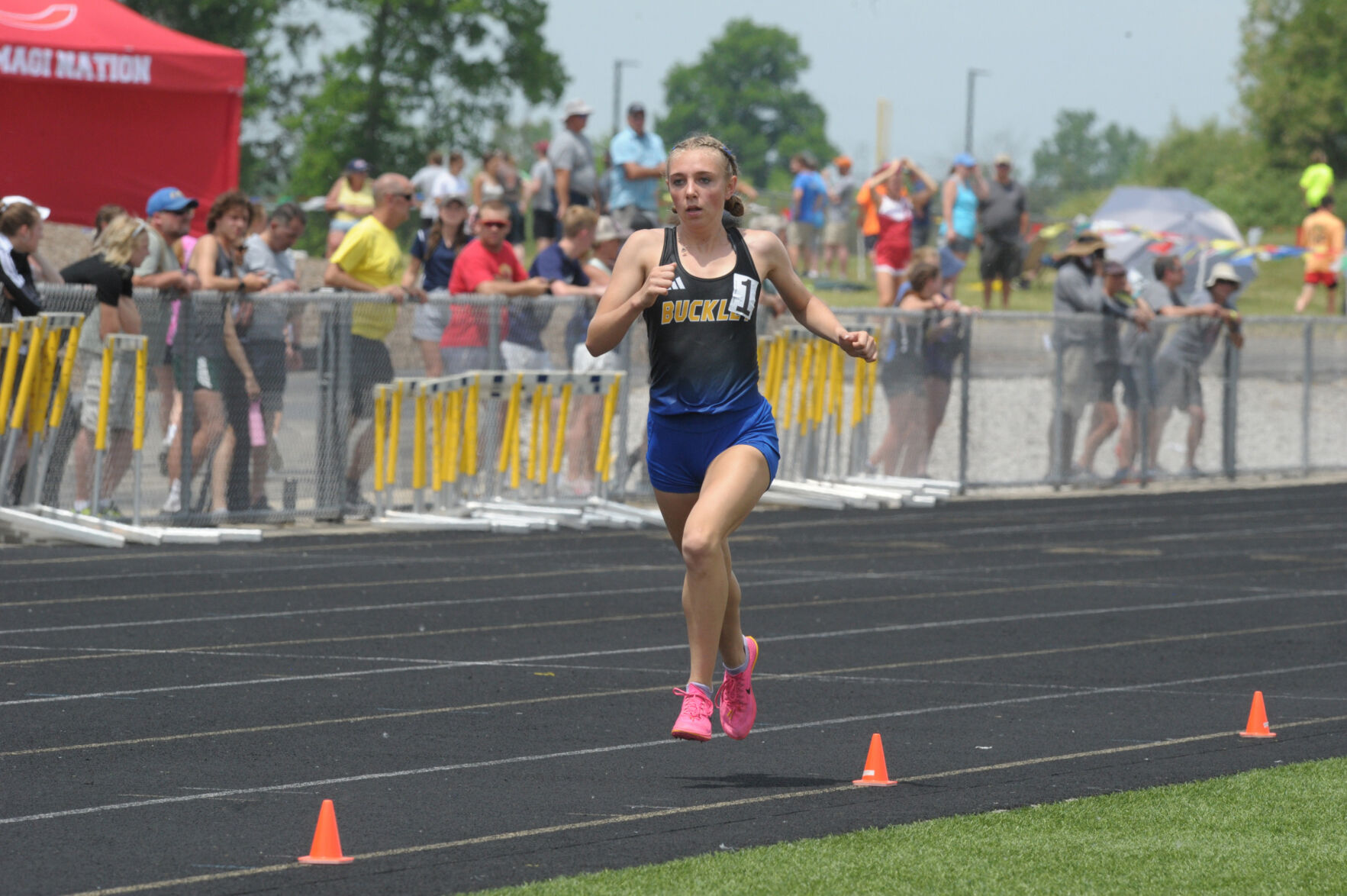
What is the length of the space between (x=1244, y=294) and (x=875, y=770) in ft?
116

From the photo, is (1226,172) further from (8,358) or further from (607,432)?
(8,358)

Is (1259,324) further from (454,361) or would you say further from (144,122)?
(144,122)

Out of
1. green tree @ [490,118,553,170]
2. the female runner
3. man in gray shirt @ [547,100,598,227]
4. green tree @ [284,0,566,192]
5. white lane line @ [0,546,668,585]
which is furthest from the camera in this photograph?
green tree @ [490,118,553,170]

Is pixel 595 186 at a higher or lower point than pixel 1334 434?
higher

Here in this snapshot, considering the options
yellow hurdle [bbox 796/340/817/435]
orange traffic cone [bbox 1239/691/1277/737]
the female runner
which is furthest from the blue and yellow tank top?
yellow hurdle [bbox 796/340/817/435]

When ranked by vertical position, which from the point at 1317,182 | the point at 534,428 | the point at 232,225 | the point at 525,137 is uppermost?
the point at 525,137

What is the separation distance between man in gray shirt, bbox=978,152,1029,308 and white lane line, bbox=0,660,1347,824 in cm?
1774

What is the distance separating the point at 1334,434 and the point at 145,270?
13.1m

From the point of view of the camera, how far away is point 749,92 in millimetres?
127188

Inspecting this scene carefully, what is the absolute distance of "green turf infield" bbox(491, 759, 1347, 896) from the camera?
5113 mm

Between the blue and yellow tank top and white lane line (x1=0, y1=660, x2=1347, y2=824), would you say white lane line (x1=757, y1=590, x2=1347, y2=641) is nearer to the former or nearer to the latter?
white lane line (x1=0, y1=660, x2=1347, y2=824)

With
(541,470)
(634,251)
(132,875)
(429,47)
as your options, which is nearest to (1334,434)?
(541,470)

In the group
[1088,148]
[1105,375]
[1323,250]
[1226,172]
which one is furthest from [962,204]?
[1088,148]

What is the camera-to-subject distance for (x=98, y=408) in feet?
41.1
